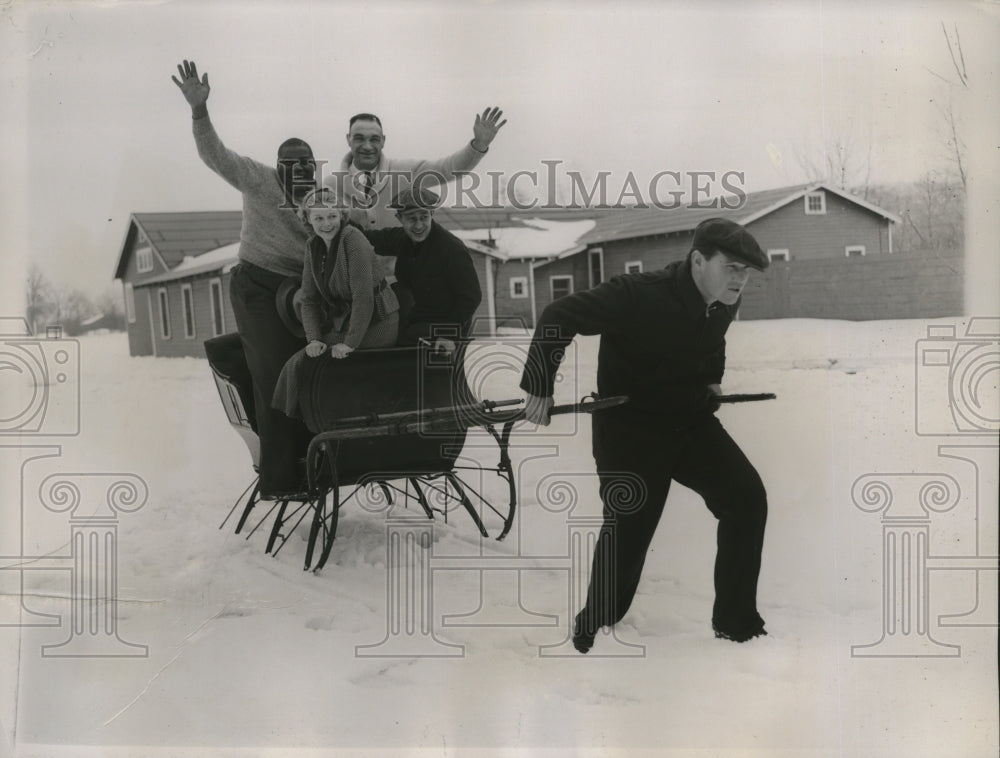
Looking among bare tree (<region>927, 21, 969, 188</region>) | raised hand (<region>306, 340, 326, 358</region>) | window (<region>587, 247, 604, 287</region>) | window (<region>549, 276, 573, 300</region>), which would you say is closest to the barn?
raised hand (<region>306, 340, 326, 358</region>)

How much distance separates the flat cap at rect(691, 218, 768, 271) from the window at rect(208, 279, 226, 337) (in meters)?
1.55

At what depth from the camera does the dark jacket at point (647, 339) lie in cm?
240

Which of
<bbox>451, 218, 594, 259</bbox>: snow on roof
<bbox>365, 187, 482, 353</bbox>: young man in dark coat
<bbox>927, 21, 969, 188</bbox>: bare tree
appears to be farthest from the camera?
<bbox>927, 21, 969, 188</bbox>: bare tree

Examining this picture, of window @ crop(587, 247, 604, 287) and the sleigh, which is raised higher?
window @ crop(587, 247, 604, 287)

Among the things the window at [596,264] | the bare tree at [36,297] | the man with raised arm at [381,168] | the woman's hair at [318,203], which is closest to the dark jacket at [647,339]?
the window at [596,264]

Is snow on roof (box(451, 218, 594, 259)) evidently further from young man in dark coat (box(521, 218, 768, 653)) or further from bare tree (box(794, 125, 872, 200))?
bare tree (box(794, 125, 872, 200))

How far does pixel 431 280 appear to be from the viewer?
2516 mm

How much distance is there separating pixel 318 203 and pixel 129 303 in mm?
775

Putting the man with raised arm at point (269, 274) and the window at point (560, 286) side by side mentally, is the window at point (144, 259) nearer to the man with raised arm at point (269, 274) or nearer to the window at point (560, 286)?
the man with raised arm at point (269, 274)

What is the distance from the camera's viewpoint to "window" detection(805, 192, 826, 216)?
2664 mm

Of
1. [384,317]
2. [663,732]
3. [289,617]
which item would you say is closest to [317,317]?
[384,317]

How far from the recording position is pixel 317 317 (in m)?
2.48

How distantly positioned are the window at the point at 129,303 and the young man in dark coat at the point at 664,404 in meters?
1.37

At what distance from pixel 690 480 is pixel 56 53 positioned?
8.56 ft
